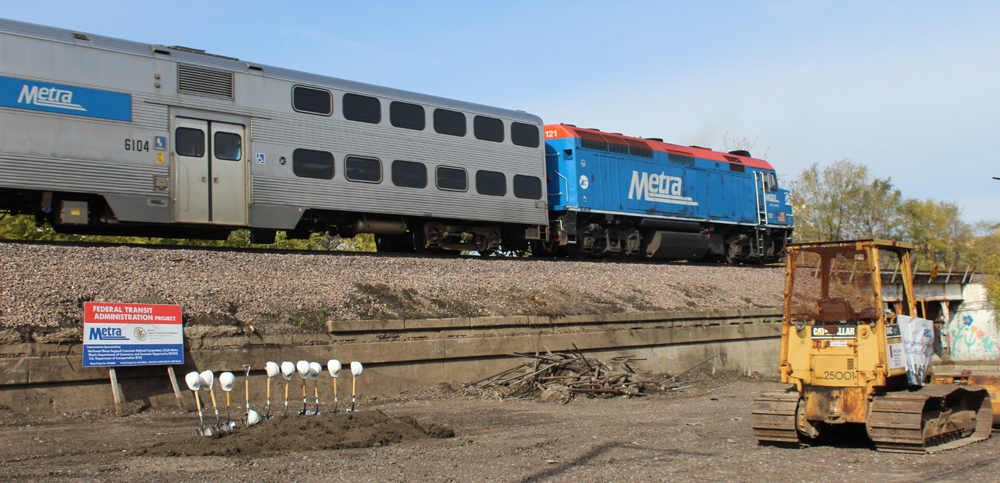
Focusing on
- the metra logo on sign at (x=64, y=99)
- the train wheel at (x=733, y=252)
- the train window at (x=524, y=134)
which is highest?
the train window at (x=524, y=134)

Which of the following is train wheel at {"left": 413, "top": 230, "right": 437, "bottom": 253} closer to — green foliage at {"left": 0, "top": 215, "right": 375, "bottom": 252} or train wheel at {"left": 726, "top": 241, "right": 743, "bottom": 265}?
green foliage at {"left": 0, "top": 215, "right": 375, "bottom": 252}

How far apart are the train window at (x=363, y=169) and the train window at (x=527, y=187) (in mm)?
4120

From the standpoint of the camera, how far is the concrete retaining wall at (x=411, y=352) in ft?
32.9

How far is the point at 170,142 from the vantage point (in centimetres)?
1366

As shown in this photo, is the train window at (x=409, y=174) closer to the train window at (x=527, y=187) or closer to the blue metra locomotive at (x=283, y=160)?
the blue metra locomotive at (x=283, y=160)

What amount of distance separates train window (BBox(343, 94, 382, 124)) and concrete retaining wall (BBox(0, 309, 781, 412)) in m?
5.39

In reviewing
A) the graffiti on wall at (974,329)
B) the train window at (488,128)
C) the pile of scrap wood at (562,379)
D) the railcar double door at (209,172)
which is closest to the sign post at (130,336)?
the railcar double door at (209,172)

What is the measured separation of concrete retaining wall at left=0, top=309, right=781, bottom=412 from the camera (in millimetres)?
10016

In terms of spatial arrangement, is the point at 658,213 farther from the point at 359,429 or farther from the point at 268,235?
the point at 359,429

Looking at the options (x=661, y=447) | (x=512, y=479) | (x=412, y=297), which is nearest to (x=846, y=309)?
(x=661, y=447)

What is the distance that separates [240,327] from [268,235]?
389cm

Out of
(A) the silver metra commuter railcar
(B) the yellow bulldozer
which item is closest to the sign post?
(A) the silver metra commuter railcar

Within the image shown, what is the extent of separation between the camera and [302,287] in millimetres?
13273

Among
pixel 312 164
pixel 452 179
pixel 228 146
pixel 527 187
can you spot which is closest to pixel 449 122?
pixel 452 179
